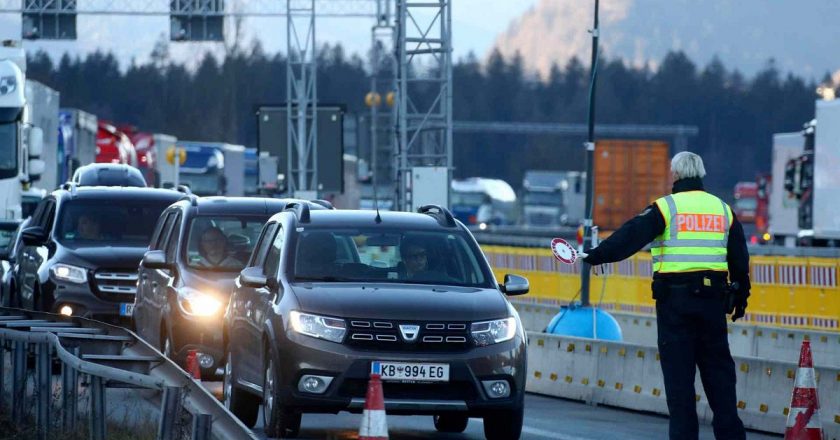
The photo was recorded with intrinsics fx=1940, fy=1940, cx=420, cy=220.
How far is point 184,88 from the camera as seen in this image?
323 feet

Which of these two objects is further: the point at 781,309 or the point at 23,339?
the point at 781,309

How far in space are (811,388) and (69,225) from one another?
9.94 meters

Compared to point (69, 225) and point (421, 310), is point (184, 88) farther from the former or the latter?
point (421, 310)

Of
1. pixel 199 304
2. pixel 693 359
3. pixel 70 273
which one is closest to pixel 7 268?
pixel 70 273

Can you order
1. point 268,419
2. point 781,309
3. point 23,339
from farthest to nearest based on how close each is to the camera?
point 781,309
point 268,419
point 23,339

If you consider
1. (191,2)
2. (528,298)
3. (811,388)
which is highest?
(191,2)

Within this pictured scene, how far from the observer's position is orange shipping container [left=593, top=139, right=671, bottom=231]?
2534 inches

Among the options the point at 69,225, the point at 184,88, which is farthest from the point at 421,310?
the point at 184,88

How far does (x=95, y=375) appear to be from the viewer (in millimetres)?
8984

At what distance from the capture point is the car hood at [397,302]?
10961 millimetres

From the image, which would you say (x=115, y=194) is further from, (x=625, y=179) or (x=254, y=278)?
(x=625, y=179)

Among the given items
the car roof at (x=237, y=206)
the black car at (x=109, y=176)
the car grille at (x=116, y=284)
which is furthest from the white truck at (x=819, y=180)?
the car roof at (x=237, y=206)

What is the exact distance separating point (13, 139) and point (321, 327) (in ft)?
62.0

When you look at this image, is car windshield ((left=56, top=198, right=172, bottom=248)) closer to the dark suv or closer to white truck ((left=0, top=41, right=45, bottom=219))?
the dark suv
